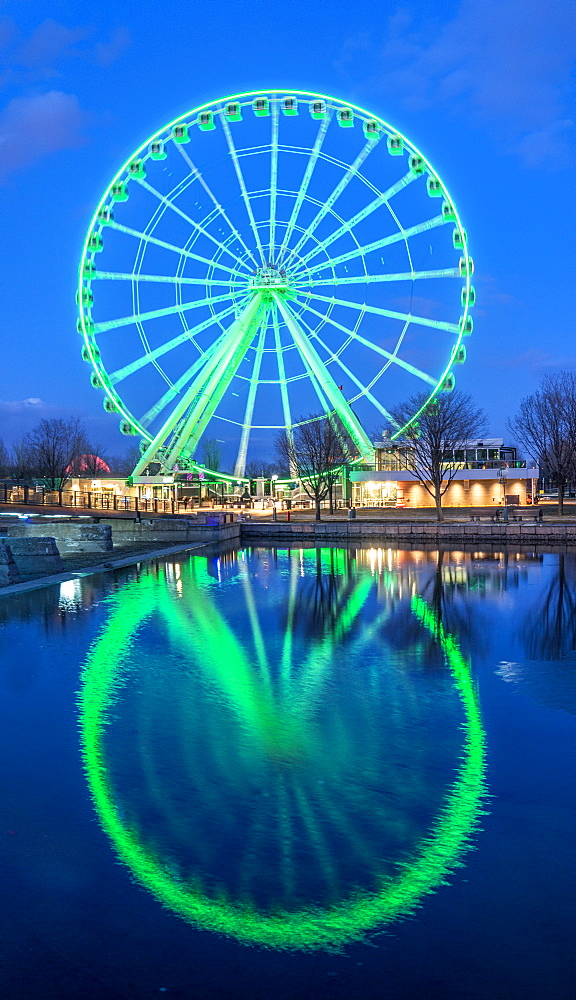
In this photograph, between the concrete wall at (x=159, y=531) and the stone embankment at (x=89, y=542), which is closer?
the stone embankment at (x=89, y=542)

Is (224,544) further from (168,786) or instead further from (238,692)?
(168,786)

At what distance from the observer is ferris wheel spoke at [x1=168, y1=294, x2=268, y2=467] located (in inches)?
1690

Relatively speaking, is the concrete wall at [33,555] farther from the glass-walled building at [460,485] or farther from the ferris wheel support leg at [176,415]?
the glass-walled building at [460,485]

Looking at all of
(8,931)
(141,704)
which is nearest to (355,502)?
(141,704)

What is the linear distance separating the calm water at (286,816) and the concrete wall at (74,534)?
602 inches

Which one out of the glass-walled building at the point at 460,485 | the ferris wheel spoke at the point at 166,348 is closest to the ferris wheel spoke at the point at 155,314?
the ferris wheel spoke at the point at 166,348

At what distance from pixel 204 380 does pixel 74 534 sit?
18238 millimetres

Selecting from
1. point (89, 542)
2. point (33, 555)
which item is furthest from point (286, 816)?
point (89, 542)

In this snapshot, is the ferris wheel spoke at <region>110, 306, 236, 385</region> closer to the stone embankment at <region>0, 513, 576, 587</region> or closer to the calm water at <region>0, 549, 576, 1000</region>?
the stone embankment at <region>0, 513, 576, 587</region>

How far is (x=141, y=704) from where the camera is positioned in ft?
29.6

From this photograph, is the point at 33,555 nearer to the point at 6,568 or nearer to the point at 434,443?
the point at 6,568

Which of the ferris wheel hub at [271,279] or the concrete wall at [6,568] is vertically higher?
the ferris wheel hub at [271,279]

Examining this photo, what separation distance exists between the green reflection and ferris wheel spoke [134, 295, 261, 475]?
Answer: 96.0 ft

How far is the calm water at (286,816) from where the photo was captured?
421 cm
